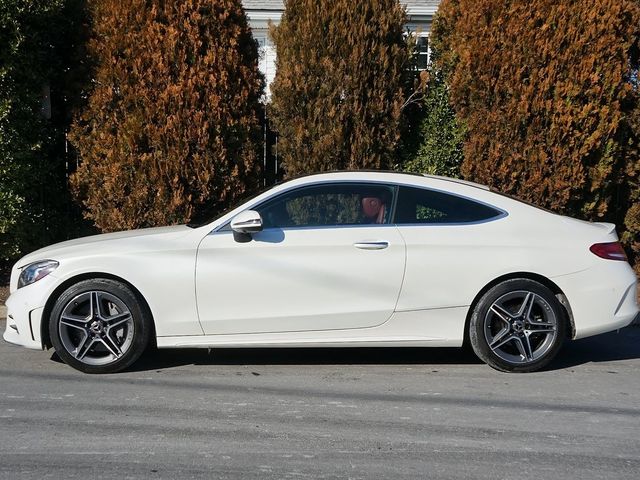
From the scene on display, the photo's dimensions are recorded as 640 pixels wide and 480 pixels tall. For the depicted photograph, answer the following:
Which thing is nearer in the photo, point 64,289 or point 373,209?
point 64,289

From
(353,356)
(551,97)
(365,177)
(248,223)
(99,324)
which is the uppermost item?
(551,97)

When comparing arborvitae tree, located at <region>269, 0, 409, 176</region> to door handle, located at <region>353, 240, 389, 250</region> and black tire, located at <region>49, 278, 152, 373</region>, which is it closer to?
door handle, located at <region>353, 240, 389, 250</region>

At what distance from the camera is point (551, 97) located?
28.0ft

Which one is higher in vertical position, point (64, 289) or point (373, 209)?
point (373, 209)

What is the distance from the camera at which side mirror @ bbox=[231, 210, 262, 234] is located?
18.6ft

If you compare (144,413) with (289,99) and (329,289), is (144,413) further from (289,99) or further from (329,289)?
(289,99)

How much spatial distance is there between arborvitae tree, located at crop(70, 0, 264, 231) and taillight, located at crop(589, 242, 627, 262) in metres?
4.32

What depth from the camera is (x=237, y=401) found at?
5.25 meters

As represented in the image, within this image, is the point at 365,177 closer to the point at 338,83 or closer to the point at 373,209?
the point at 373,209

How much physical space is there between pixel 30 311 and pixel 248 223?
179 cm

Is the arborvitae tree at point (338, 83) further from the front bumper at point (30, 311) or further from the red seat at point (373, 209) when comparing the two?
the front bumper at point (30, 311)

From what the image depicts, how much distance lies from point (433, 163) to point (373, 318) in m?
3.98

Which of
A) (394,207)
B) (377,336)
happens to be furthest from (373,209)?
(377,336)

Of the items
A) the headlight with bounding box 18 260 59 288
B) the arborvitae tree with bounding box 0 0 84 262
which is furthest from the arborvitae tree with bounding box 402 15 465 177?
the headlight with bounding box 18 260 59 288
